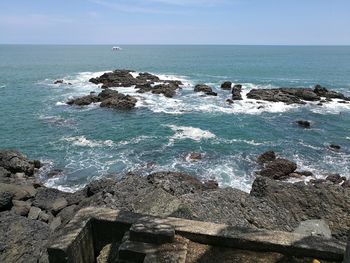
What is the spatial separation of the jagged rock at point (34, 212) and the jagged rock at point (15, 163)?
23.4 feet

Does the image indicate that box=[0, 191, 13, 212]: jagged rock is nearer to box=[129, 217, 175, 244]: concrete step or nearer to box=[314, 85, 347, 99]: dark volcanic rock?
box=[129, 217, 175, 244]: concrete step

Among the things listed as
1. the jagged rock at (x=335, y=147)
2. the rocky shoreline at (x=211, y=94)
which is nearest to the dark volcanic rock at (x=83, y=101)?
the rocky shoreline at (x=211, y=94)

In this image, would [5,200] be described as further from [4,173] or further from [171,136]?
[171,136]

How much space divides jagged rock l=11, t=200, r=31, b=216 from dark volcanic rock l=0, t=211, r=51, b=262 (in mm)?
5769

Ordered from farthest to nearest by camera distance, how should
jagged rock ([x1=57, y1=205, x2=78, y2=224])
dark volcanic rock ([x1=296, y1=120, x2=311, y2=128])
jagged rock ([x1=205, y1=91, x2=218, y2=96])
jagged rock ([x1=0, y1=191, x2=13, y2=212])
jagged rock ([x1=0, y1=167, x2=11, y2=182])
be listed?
1. jagged rock ([x1=205, y1=91, x2=218, y2=96])
2. dark volcanic rock ([x1=296, y1=120, x2=311, y2=128])
3. jagged rock ([x1=0, y1=167, x2=11, y2=182])
4. jagged rock ([x1=57, y1=205, x2=78, y2=224])
5. jagged rock ([x1=0, y1=191, x2=13, y2=212])

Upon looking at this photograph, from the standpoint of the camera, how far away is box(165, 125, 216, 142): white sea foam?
1313 inches

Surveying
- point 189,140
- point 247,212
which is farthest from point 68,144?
point 247,212

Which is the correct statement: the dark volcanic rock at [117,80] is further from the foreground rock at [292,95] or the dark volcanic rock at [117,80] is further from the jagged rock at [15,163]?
the jagged rock at [15,163]

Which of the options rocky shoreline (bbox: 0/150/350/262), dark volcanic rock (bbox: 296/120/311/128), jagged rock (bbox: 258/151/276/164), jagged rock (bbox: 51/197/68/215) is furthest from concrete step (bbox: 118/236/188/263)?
dark volcanic rock (bbox: 296/120/311/128)

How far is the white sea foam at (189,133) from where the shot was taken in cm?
3334

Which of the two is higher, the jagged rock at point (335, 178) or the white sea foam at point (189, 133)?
the jagged rock at point (335, 178)

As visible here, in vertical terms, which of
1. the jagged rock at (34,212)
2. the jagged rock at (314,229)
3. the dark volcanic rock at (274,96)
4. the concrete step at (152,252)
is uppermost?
the concrete step at (152,252)

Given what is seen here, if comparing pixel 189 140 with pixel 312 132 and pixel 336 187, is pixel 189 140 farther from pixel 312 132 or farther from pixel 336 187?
pixel 336 187

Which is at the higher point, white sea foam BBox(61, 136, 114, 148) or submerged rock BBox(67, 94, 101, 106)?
submerged rock BBox(67, 94, 101, 106)
